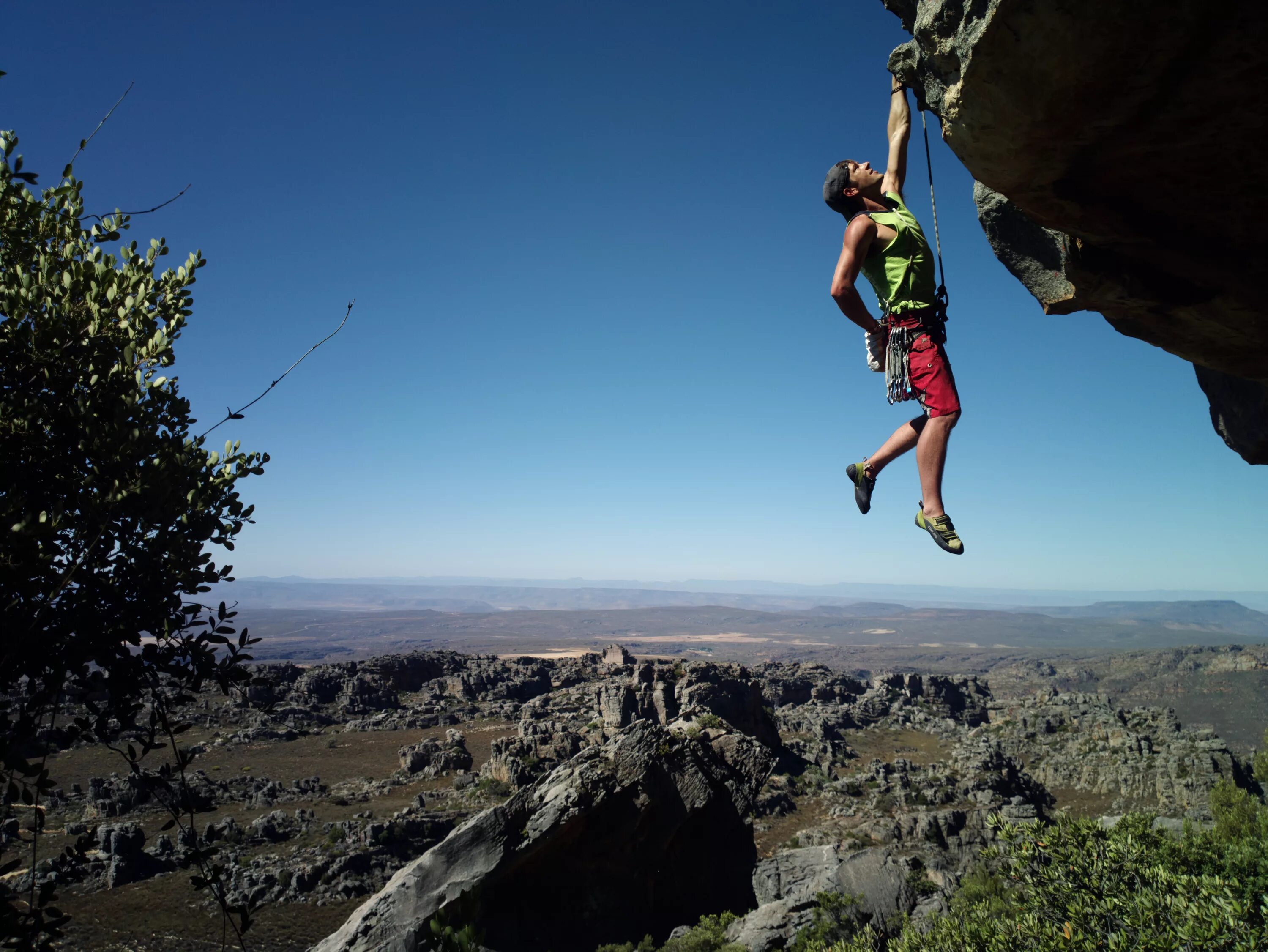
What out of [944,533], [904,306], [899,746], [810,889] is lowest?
[899,746]

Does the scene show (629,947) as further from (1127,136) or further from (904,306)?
(1127,136)

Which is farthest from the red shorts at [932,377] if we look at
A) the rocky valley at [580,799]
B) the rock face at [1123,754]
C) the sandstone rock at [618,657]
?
the sandstone rock at [618,657]

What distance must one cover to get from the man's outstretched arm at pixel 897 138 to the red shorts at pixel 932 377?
3.66 feet

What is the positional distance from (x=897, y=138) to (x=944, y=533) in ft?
9.63

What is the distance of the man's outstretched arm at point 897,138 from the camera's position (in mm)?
4805

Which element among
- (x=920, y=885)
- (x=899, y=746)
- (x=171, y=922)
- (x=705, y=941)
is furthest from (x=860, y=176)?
(x=899, y=746)

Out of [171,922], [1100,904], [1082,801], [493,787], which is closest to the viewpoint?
[1100,904]

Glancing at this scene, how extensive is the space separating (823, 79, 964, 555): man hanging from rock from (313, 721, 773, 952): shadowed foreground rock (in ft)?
39.6

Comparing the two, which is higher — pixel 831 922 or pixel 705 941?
pixel 831 922

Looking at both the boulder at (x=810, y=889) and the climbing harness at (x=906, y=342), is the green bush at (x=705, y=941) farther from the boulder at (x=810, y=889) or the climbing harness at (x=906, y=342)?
the climbing harness at (x=906, y=342)

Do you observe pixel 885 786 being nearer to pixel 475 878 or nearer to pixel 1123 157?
pixel 475 878

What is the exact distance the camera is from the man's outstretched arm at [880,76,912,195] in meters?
4.80

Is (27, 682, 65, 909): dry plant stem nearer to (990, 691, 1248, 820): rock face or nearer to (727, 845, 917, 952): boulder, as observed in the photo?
(727, 845, 917, 952): boulder

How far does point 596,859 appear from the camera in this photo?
16.4 meters
